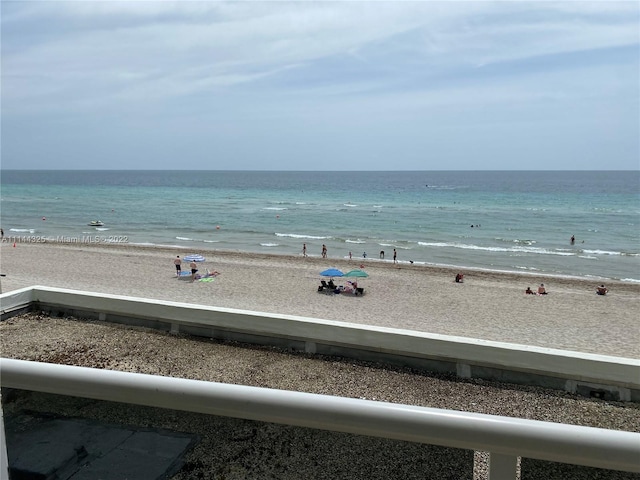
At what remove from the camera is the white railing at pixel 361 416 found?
101 centimetres

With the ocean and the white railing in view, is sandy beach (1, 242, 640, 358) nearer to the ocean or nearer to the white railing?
the ocean

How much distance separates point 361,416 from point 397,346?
3686 mm

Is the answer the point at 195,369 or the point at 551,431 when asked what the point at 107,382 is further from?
the point at 195,369

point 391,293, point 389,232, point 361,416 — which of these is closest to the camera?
point 361,416

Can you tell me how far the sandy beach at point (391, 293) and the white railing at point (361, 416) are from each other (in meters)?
12.4

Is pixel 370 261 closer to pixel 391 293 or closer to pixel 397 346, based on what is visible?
pixel 391 293

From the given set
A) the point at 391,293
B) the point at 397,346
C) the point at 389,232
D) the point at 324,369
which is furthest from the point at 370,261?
the point at 324,369

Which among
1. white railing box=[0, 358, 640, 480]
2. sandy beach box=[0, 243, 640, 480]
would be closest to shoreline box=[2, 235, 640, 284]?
sandy beach box=[0, 243, 640, 480]

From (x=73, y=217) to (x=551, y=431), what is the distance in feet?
176

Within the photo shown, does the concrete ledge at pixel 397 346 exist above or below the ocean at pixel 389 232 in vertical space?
above

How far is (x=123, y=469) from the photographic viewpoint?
54.2 inches

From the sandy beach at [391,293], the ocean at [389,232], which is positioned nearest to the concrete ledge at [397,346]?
the sandy beach at [391,293]

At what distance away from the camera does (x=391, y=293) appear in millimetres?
18578

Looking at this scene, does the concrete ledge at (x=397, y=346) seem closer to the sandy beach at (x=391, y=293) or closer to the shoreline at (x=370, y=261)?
the sandy beach at (x=391, y=293)
